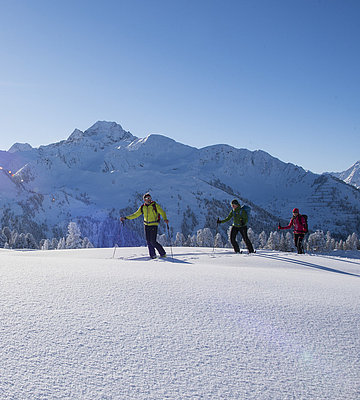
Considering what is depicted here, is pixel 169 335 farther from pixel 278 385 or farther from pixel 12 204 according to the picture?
pixel 12 204

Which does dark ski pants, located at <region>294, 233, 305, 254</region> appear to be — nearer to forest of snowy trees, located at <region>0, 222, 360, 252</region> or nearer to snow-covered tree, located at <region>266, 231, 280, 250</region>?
forest of snowy trees, located at <region>0, 222, 360, 252</region>

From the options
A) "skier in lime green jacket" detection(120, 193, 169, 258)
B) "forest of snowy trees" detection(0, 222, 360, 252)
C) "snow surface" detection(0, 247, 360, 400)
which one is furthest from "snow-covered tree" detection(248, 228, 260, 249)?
"snow surface" detection(0, 247, 360, 400)

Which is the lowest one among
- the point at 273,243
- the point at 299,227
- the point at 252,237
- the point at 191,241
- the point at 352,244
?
the point at 352,244

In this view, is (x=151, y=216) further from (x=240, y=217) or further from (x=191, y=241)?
(x=191, y=241)

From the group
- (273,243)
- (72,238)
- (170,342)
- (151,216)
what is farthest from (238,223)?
(273,243)

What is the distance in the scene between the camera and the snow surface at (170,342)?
179 centimetres

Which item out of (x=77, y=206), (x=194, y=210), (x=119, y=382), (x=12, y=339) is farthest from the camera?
(x=194, y=210)

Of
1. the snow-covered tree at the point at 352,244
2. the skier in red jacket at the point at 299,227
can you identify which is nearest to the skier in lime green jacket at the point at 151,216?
the skier in red jacket at the point at 299,227

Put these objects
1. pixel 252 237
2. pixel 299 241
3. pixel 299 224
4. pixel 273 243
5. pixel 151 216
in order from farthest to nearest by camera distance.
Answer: pixel 273 243, pixel 252 237, pixel 299 241, pixel 299 224, pixel 151 216

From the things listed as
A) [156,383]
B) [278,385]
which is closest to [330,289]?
[278,385]

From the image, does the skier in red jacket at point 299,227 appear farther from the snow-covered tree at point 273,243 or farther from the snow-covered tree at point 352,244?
the snow-covered tree at point 352,244

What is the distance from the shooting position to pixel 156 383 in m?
1.81

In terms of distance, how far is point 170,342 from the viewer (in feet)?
7.44

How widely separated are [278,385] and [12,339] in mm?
1903
